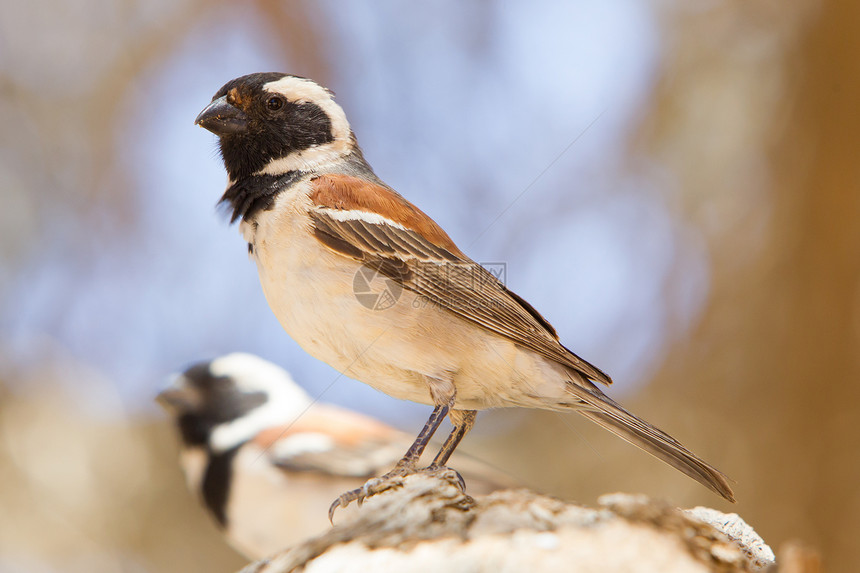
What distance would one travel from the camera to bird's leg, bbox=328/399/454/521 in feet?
5.66

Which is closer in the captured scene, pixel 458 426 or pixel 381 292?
pixel 381 292

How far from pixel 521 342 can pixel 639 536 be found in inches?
30.2

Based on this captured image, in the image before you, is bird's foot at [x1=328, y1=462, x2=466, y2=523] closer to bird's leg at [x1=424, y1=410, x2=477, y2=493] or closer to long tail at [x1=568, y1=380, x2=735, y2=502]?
bird's leg at [x1=424, y1=410, x2=477, y2=493]

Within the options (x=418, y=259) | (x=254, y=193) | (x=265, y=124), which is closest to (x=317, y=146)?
(x=265, y=124)

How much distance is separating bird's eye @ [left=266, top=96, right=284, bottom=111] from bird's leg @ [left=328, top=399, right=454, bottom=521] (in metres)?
1.07

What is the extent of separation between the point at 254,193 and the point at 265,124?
0.79 feet

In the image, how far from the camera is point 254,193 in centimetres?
210

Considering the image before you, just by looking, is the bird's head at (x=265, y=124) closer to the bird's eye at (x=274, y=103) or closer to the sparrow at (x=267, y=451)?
the bird's eye at (x=274, y=103)

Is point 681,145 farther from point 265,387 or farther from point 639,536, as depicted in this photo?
point 639,536

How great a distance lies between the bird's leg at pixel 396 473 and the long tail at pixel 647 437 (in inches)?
16.3

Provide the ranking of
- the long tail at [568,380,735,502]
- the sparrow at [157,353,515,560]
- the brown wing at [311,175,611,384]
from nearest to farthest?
the long tail at [568,380,735,502], the brown wing at [311,175,611,384], the sparrow at [157,353,515,560]

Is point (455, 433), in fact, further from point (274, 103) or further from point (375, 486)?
point (274, 103)

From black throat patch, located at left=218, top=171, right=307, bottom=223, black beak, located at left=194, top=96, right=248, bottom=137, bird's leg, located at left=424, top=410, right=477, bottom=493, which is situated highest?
black beak, located at left=194, top=96, right=248, bottom=137

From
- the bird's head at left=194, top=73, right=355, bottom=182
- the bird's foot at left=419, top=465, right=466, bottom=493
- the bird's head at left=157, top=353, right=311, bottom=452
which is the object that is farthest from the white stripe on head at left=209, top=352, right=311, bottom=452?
the bird's foot at left=419, top=465, right=466, bottom=493
